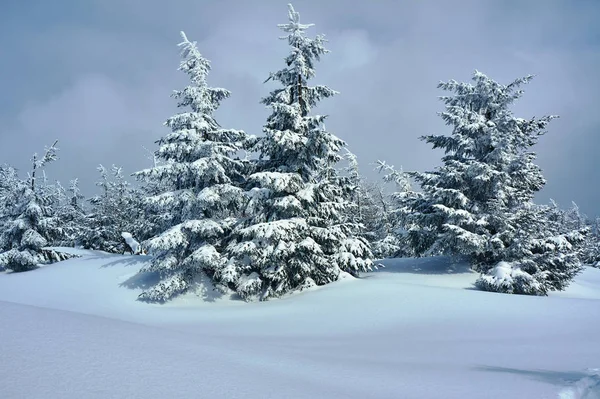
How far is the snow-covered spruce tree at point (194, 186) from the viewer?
56.4 ft

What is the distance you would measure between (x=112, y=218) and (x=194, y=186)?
29.0 meters

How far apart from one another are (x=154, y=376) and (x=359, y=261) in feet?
49.4

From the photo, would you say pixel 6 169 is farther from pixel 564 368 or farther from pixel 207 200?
pixel 564 368

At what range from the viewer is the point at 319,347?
8.66m

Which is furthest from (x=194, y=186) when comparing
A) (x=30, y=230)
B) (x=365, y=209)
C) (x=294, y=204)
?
(x=365, y=209)

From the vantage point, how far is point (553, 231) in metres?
19.2

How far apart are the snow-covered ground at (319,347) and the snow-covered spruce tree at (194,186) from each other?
74.0 inches

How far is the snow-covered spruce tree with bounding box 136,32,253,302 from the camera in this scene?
677 inches

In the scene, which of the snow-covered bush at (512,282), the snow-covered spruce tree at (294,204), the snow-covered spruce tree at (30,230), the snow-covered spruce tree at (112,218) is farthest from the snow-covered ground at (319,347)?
the snow-covered spruce tree at (112,218)

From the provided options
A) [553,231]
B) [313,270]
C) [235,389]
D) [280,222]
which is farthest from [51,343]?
[553,231]

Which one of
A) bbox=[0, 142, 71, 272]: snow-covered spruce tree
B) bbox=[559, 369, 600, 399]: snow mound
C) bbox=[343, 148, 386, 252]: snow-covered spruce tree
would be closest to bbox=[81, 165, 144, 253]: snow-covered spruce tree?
bbox=[0, 142, 71, 272]: snow-covered spruce tree

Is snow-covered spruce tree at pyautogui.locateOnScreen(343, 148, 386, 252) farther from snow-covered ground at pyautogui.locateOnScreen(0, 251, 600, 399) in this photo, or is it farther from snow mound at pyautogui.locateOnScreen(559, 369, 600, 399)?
snow mound at pyautogui.locateOnScreen(559, 369, 600, 399)

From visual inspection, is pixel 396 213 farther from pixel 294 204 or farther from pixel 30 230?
pixel 30 230

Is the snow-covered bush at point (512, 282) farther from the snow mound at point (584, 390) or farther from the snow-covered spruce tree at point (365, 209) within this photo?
the snow-covered spruce tree at point (365, 209)
